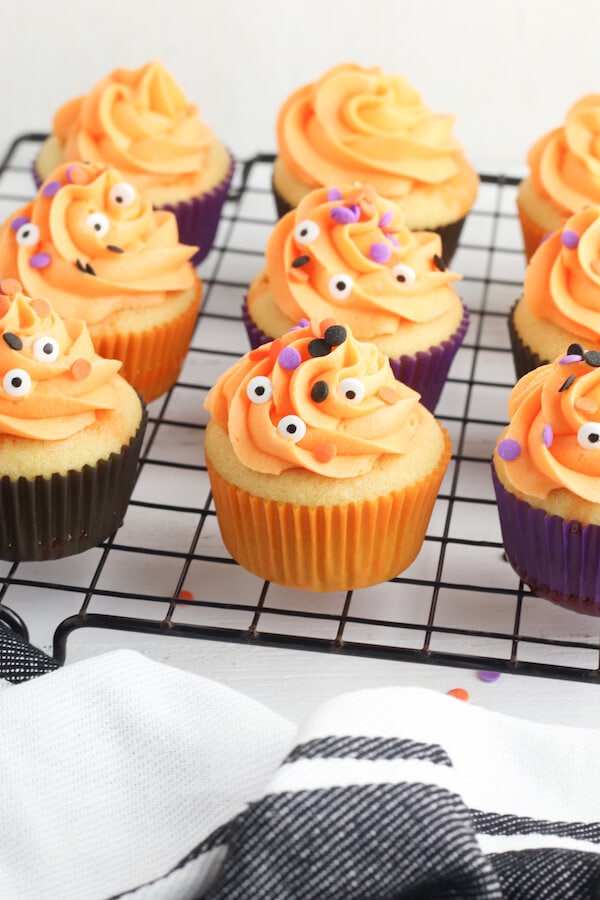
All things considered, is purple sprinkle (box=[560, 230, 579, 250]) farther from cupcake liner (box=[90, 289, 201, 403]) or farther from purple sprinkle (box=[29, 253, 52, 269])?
purple sprinkle (box=[29, 253, 52, 269])

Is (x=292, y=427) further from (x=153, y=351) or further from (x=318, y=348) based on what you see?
(x=153, y=351)

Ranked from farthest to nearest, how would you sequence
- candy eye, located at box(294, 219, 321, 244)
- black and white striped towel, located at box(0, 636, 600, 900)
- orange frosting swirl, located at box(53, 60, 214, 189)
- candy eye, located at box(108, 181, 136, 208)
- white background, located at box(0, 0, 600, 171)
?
white background, located at box(0, 0, 600, 171) < orange frosting swirl, located at box(53, 60, 214, 189) < candy eye, located at box(108, 181, 136, 208) < candy eye, located at box(294, 219, 321, 244) < black and white striped towel, located at box(0, 636, 600, 900)

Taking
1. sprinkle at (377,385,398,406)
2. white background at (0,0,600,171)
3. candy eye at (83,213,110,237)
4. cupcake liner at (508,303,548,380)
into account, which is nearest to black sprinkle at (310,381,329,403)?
sprinkle at (377,385,398,406)

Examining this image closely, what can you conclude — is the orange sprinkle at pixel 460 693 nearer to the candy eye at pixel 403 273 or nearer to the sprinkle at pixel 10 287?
the candy eye at pixel 403 273

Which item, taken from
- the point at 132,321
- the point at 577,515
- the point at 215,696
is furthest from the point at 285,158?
the point at 215,696

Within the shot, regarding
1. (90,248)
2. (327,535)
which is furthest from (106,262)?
(327,535)

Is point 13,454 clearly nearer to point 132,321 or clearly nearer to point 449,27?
point 132,321

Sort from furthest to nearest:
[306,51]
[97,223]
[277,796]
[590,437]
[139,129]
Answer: [306,51] < [139,129] < [97,223] < [590,437] < [277,796]
